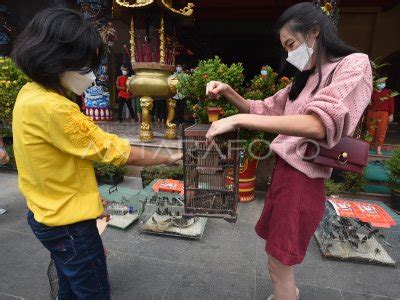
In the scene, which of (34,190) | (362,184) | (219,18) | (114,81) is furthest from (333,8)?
(114,81)

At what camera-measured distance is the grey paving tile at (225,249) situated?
2.75 meters

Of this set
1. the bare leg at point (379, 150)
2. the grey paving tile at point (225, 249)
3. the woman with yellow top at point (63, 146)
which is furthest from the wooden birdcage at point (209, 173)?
the bare leg at point (379, 150)

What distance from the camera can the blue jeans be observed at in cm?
138

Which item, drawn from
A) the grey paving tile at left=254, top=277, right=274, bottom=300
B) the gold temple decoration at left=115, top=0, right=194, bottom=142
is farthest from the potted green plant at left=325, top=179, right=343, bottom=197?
the gold temple decoration at left=115, top=0, right=194, bottom=142

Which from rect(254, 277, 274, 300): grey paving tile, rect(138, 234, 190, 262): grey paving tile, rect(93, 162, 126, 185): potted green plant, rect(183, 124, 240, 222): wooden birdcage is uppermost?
rect(183, 124, 240, 222): wooden birdcage

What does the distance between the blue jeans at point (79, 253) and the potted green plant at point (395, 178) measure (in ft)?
13.5

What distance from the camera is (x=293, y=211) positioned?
1.51m

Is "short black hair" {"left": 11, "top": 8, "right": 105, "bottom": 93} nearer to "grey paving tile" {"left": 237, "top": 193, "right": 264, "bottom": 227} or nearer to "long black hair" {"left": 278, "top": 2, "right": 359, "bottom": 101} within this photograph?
"long black hair" {"left": 278, "top": 2, "right": 359, "bottom": 101}

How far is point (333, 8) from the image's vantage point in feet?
13.4

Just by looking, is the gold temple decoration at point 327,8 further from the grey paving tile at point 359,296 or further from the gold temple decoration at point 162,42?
the grey paving tile at point 359,296

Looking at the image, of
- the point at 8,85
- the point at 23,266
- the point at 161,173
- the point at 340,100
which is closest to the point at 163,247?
the point at 23,266

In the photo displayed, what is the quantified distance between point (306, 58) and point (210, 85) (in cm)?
57

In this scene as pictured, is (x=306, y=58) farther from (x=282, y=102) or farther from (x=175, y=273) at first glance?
(x=175, y=273)

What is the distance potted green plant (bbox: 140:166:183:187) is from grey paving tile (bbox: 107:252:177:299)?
1781 millimetres
